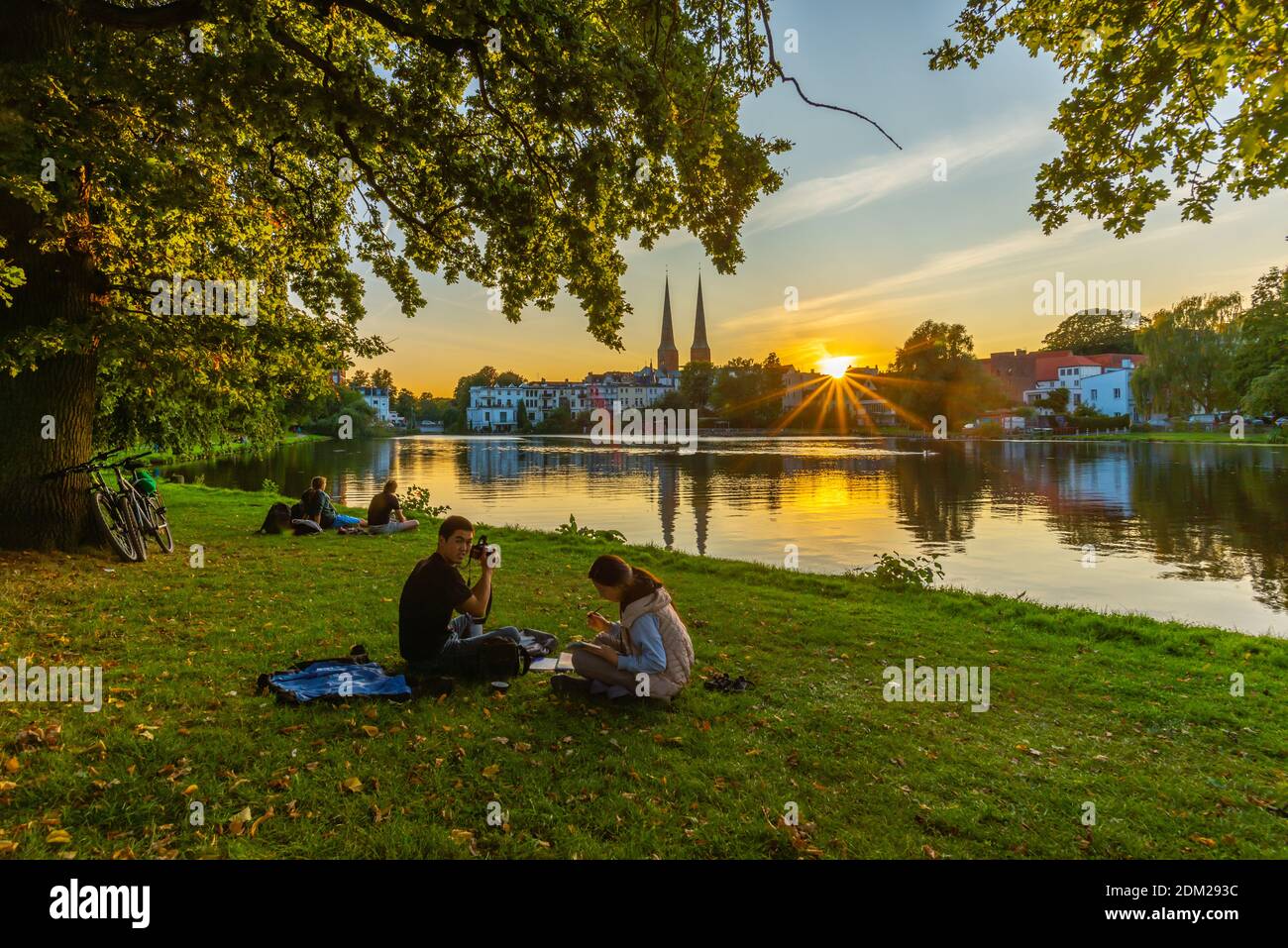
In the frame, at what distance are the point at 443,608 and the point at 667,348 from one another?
7621 inches

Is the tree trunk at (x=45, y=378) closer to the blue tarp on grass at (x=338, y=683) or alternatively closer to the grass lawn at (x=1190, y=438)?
the blue tarp on grass at (x=338, y=683)

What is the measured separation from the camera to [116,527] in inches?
415

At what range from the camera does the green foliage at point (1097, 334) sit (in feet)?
395

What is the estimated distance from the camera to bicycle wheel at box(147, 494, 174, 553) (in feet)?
37.4

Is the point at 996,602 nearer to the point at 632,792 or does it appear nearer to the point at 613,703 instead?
the point at 613,703

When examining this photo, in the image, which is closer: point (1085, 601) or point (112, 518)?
point (112, 518)

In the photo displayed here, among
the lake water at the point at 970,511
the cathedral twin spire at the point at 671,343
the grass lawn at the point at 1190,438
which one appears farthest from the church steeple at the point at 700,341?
the lake water at the point at 970,511

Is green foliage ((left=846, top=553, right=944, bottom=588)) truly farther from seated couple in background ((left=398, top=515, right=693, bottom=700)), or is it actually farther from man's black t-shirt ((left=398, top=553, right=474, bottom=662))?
man's black t-shirt ((left=398, top=553, right=474, bottom=662))

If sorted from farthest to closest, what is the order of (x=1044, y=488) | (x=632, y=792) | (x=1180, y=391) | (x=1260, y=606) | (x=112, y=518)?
(x=1180, y=391), (x=1044, y=488), (x=1260, y=606), (x=112, y=518), (x=632, y=792)

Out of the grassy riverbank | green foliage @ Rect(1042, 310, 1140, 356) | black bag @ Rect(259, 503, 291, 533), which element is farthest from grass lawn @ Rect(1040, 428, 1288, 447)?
the grassy riverbank

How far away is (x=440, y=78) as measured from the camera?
426 inches
